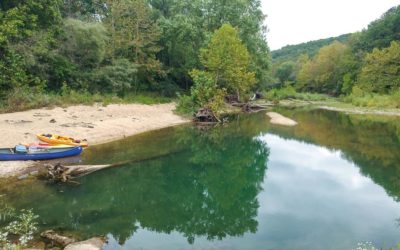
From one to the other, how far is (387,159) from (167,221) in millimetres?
16953

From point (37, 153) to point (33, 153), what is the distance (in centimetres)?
19

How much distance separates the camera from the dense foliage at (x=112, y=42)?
1225 inches

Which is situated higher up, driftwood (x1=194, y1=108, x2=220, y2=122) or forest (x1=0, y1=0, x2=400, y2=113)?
forest (x1=0, y1=0, x2=400, y2=113)

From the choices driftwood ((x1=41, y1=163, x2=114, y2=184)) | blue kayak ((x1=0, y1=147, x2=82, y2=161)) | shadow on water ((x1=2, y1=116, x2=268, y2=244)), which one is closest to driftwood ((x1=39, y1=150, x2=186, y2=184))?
driftwood ((x1=41, y1=163, x2=114, y2=184))

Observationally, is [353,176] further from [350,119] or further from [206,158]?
[350,119]

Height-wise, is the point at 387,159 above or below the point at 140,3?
below

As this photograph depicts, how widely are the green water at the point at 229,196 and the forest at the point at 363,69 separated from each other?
40207 mm

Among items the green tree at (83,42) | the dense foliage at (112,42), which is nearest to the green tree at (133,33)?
the dense foliage at (112,42)

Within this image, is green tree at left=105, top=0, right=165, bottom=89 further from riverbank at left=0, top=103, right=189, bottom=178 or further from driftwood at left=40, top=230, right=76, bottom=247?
driftwood at left=40, top=230, right=76, bottom=247

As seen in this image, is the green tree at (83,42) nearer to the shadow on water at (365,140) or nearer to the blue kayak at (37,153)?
the shadow on water at (365,140)

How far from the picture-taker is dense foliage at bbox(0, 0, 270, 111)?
3111 cm

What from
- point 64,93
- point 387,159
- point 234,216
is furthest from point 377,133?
point 64,93

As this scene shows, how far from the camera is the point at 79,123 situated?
2709 centimetres

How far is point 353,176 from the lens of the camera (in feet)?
64.8
